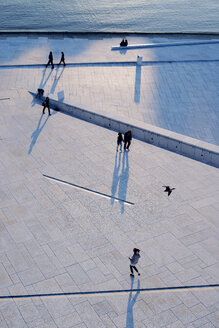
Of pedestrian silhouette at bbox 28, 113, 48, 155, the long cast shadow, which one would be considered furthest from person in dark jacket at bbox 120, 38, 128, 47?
pedestrian silhouette at bbox 28, 113, 48, 155

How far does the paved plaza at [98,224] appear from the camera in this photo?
1202cm

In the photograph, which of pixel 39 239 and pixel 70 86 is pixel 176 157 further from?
pixel 70 86

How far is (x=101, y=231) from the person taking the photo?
14.6 meters

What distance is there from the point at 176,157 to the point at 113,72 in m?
13.1

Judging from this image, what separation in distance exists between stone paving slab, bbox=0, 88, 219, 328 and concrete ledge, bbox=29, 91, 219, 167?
1.59 feet

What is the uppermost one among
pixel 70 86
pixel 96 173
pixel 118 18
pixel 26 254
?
pixel 118 18

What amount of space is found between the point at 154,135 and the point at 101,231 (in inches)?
276

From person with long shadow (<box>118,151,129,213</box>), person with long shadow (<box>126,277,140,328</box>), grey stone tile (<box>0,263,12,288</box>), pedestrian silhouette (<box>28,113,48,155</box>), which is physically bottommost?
person with long shadow (<box>126,277,140,328</box>)

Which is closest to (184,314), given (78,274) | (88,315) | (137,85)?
(88,315)

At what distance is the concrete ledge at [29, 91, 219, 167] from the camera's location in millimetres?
18766

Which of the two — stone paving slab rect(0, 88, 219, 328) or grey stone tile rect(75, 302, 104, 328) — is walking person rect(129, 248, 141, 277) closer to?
stone paving slab rect(0, 88, 219, 328)

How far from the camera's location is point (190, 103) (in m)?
27.1

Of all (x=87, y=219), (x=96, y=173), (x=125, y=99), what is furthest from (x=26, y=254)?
(x=125, y=99)

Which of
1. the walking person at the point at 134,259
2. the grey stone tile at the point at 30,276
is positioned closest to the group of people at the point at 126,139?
the walking person at the point at 134,259
